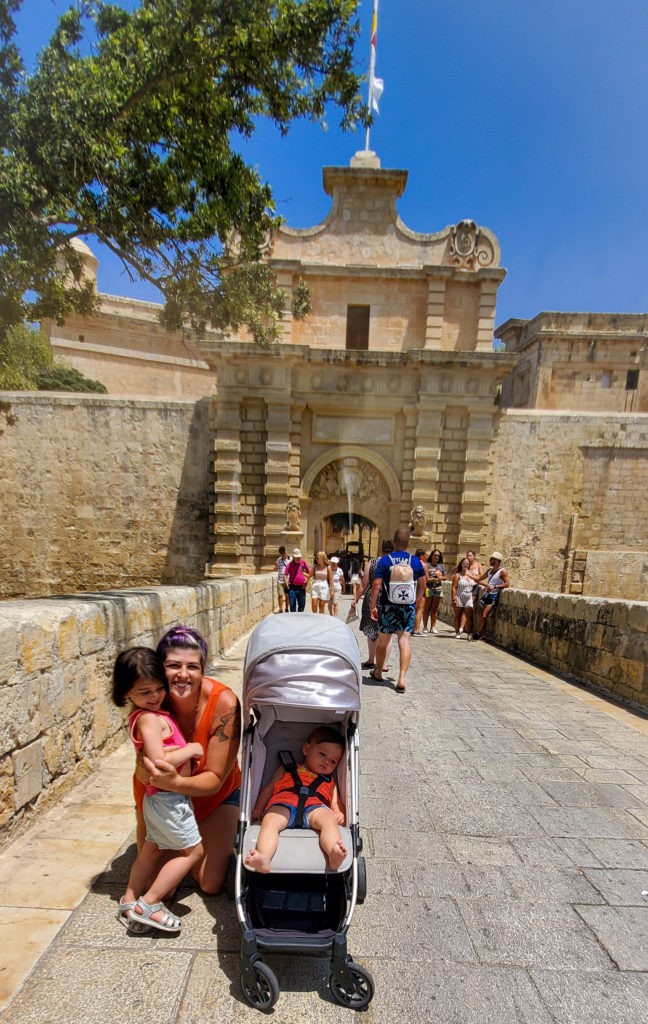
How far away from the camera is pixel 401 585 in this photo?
564 centimetres

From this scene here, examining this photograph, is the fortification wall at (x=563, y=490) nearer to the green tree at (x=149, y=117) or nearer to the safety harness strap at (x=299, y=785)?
the green tree at (x=149, y=117)

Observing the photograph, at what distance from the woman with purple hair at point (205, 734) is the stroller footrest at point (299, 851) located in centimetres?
26

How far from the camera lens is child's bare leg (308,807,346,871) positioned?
1906mm

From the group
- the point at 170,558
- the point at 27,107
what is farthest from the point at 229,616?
the point at 170,558

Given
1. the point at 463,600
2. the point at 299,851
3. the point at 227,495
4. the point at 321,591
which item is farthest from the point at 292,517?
the point at 299,851

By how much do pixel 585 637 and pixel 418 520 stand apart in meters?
8.41

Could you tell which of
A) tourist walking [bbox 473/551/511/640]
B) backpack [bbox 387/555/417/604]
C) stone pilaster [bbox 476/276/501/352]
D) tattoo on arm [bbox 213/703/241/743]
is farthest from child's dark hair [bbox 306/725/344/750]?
stone pilaster [bbox 476/276/501/352]

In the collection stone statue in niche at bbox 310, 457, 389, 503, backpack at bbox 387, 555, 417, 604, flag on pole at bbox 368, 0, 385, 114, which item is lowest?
backpack at bbox 387, 555, 417, 604

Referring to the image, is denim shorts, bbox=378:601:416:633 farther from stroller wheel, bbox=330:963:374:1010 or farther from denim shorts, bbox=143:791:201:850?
stroller wheel, bbox=330:963:374:1010

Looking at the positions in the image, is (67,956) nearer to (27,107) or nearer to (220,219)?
(220,219)

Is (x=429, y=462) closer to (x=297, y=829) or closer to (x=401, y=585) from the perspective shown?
(x=401, y=585)

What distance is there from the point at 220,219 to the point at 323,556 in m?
6.09

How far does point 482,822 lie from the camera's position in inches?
115

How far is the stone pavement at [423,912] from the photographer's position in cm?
174
